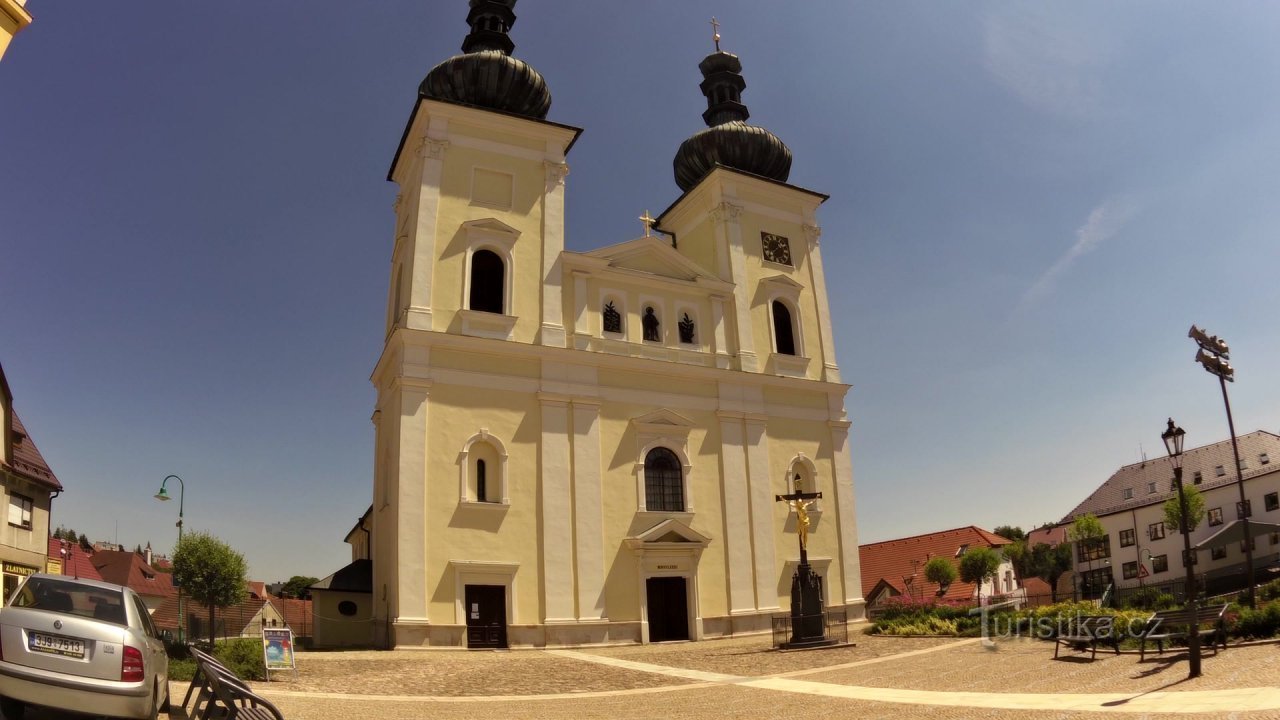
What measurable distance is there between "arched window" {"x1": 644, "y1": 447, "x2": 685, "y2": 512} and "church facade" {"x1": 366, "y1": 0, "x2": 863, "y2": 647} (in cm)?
7

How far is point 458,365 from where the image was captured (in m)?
27.1

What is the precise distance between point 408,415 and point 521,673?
10264 mm

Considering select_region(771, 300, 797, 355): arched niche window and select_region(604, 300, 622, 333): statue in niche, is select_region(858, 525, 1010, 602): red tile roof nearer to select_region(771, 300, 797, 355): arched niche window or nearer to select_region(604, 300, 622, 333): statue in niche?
select_region(771, 300, 797, 355): arched niche window

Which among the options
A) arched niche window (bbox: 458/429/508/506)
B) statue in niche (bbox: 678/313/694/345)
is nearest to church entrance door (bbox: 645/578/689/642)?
arched niche window (bbox: 458/429/508/506)

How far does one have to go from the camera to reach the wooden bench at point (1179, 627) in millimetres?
14297

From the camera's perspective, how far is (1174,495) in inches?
2115

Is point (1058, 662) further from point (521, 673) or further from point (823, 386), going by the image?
point (823, 386)

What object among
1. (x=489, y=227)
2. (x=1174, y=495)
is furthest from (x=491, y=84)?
(x=1174, y=495)

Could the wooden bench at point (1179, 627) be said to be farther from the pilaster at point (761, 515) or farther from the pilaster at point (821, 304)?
the pilaster at point (821, 304)

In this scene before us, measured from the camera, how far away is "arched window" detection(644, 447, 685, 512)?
2914cm

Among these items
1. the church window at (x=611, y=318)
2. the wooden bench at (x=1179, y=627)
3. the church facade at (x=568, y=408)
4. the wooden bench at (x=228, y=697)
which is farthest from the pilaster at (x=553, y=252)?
the wooden bench at (x=228, y=697)

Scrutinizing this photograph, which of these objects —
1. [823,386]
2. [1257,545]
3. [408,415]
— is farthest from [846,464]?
[1257,545]

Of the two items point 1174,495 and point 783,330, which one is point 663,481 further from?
point 1174,495

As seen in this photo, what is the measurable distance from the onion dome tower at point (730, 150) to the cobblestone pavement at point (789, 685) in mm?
20858
